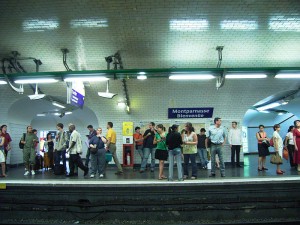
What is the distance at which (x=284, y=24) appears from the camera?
23.7 feet

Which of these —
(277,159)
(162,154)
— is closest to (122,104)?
(162,154)

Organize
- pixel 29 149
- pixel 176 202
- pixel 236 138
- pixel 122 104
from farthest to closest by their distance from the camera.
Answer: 1. pixel 122 104
2. pixel 236 138
3. pixel 29 149
4. pixel 176 202

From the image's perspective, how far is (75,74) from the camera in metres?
6.72

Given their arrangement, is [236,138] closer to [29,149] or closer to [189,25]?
[189,25]

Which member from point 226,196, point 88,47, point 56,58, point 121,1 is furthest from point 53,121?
point 226,196

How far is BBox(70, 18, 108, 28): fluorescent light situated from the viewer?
698cm

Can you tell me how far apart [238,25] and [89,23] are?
4.44 meters

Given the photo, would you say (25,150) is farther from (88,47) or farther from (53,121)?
(53,121)

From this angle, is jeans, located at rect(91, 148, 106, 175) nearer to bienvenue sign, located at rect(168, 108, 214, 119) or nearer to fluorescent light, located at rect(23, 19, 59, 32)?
fluorescent light, located at rect(23, 19, 59, 32)

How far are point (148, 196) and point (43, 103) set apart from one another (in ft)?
29.0

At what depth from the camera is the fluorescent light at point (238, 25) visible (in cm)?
708

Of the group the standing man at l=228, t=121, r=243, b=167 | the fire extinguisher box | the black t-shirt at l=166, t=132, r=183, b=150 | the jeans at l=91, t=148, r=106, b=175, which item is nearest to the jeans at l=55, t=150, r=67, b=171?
the jeans at l=91, t=148, r=106, b=175

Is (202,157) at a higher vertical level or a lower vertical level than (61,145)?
lower

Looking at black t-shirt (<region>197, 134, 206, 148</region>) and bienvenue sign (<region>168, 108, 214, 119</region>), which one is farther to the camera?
bienvenue sign (<region>168, 108, 214, 119</region>)
